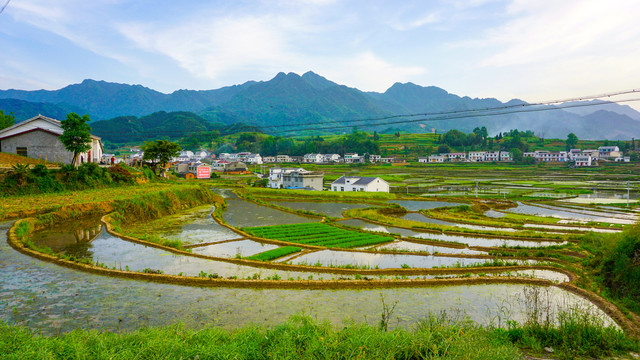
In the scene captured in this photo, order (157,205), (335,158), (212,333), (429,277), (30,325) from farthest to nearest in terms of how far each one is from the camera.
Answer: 1. (335,158)
2. (157,205)
3. (429,277)
4. (30,325)
5. (212,333)

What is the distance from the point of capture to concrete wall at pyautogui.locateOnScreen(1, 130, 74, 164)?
109 feet

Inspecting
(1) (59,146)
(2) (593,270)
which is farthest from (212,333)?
(1) (59,146)

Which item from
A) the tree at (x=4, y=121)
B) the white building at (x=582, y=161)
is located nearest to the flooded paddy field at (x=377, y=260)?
the tree at (x=4, y=121)

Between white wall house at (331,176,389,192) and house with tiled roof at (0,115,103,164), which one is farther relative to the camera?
white wall house at (331,176,389,192)

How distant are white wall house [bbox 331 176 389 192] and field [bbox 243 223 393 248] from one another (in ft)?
82.1

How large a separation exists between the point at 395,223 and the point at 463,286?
14284mm

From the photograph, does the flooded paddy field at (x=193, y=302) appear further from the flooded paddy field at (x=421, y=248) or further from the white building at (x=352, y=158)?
the white building at (x=352, y=158)

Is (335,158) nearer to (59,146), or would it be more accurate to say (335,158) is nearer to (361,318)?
(59,146)

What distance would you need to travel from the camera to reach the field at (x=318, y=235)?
2047 centimetres

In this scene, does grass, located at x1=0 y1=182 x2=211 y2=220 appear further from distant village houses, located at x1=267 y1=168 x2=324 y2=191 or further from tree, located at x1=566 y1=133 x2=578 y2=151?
tree, located at x1=566 y1=133 x2=578 y2=151

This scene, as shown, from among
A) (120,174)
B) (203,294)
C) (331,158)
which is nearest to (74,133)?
(120,174)

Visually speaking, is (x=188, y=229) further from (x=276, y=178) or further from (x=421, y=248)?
(x=276, y=178)

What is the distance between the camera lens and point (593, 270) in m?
15.0

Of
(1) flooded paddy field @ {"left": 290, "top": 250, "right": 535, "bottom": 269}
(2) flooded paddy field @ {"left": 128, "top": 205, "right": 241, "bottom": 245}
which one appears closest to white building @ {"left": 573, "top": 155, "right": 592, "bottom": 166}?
(1) flooded paddy field @ {"left": 290, "top": 250, "right": 535, "bottom": 269}
